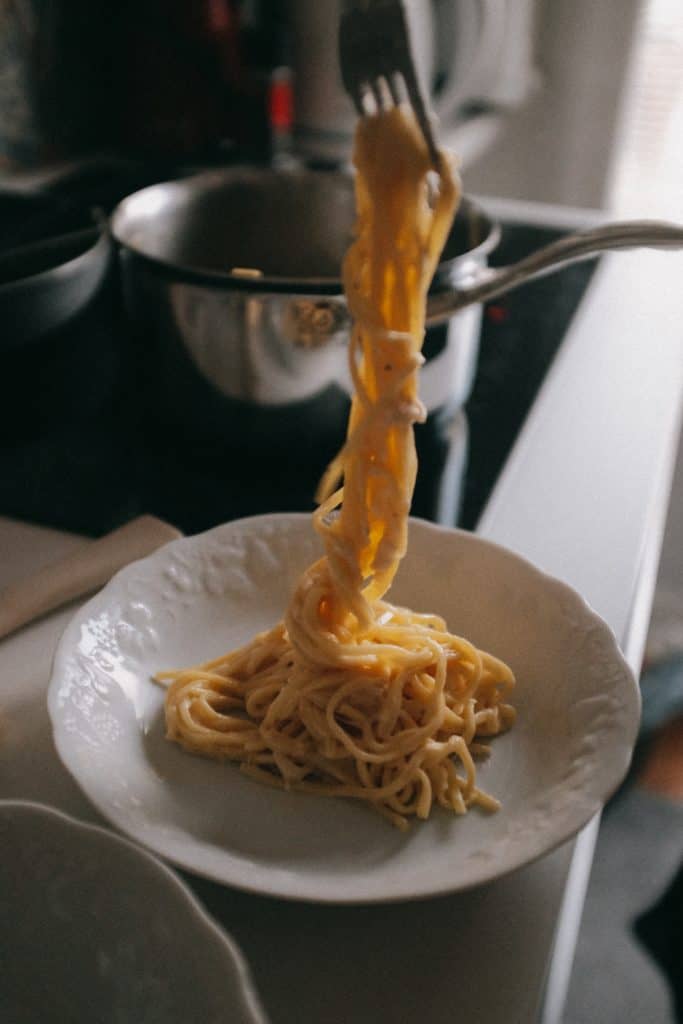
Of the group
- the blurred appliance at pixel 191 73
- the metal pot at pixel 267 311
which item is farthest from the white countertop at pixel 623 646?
the blurred appliance at pixel 191 73

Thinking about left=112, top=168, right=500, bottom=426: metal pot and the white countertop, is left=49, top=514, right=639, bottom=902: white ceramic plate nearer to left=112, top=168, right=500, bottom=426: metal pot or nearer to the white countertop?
the white countertop

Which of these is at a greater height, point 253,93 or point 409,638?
point 253,93

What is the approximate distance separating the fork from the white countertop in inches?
15.2

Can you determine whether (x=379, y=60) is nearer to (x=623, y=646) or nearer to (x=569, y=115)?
(x=623, y=646)

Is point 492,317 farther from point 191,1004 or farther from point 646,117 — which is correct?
point 646,117

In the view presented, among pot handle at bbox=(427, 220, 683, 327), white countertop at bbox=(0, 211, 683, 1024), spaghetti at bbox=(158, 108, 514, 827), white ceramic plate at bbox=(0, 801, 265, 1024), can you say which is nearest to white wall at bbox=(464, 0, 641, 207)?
white countertop at bbox=(0, 211, 683, 1024)

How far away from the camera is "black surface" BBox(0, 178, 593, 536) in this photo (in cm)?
84

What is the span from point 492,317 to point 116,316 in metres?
0.46

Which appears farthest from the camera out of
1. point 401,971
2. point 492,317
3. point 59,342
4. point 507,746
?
point 492,317

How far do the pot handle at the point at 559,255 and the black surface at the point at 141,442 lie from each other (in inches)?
2.2

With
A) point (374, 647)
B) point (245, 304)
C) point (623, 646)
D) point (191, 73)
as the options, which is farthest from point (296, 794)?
point (191, 73)

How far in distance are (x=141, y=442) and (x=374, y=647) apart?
400 millimetres

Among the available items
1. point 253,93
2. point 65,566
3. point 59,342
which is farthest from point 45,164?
point 65,566

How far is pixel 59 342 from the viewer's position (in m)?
0.90
